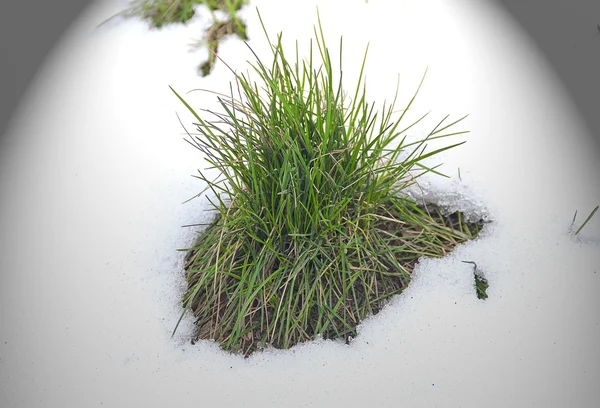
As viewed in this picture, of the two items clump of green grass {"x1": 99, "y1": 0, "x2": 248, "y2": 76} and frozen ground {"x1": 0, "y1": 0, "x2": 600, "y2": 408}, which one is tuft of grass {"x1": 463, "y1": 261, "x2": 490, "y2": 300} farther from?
clump of green grass {"x1": 99, "y1": 0, "x2": 248, "y2": 76}

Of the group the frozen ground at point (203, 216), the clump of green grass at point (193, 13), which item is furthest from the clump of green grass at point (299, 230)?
the clump of green grass at point (193, 13)

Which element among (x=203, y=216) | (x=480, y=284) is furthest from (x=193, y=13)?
(x=480, y=284)

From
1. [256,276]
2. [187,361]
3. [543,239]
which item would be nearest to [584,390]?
[543,239]

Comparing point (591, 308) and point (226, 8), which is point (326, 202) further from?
point (226, 8)

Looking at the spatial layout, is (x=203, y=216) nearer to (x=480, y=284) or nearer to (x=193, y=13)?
(x=480, y=284)

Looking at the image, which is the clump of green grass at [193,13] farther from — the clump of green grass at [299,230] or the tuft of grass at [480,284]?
the tuft of grass at [480,284]

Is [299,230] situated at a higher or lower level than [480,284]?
higher
